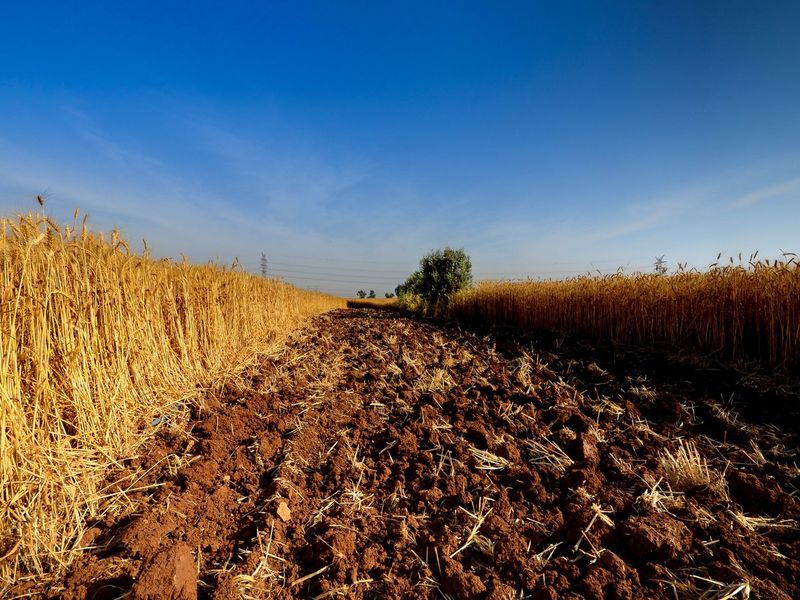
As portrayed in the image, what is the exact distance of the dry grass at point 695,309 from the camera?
5.36 m

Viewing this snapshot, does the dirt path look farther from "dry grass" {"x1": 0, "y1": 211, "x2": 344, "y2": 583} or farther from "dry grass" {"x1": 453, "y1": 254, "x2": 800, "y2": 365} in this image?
"dry grass" {"x1": 453, "y1": 254, "x2": 800, "y2": 365}

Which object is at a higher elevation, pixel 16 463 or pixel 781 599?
pixel 16 463

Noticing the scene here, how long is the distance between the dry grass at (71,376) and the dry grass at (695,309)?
7663 mm

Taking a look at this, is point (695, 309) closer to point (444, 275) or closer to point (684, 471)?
point (684, 471)

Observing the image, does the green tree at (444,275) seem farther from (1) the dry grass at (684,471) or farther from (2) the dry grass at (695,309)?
(1) the dry grass at (684,471)

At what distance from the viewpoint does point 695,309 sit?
6512 millimetres

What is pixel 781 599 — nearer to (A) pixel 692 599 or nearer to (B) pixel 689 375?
(A) pixel 692 599

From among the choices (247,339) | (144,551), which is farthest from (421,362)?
(144,551)

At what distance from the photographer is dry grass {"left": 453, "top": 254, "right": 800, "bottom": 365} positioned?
17.6ft

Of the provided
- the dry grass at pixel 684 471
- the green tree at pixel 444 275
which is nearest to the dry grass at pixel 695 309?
the dry grass at pixel 684 471

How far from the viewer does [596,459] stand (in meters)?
3.02

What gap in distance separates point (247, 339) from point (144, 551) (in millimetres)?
5613

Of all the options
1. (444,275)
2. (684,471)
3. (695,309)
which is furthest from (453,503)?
(444,275)

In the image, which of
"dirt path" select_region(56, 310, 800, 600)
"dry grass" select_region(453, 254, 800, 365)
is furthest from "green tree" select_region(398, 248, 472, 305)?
"dirt path" select_region(56, 310, 800, 600)
